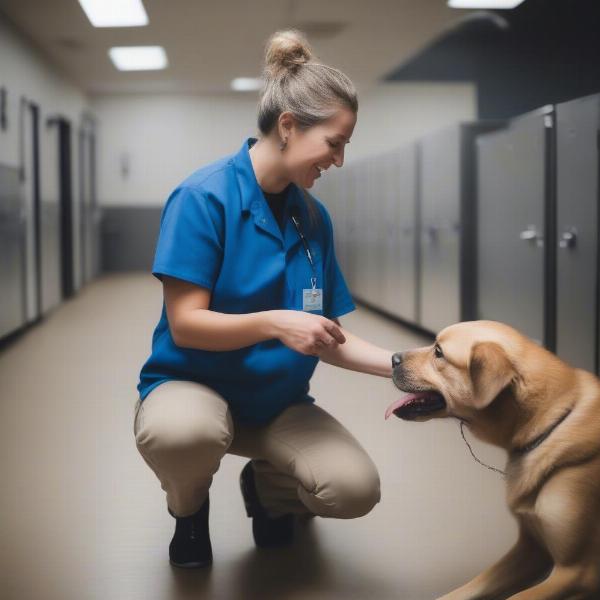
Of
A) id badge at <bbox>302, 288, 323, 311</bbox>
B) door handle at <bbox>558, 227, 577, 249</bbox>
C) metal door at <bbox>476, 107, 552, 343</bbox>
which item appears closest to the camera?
id badge at <bbox>302, 288, 323, 311</bbox>

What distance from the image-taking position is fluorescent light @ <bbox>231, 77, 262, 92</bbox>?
9866mm

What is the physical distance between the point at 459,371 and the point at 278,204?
0.61 metres

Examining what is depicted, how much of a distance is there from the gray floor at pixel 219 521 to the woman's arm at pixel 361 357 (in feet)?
1.58

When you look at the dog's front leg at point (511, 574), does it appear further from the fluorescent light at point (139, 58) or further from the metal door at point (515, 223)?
the fluorescent light at point (139, 58)

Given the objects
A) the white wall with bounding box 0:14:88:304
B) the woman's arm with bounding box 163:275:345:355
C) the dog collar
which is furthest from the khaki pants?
the white wall with bounding box 0:14:88:304

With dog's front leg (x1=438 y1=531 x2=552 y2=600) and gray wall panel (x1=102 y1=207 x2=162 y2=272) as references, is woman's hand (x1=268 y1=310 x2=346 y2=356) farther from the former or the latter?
gray wall panel (x1=102 y1=207 x2=162 y2=272)

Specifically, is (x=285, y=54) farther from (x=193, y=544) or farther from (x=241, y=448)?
(x=193, y=544)

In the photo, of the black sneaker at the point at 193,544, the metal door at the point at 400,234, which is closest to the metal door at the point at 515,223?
the metal door at the point at 400,234

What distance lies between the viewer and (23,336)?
19.2 ft

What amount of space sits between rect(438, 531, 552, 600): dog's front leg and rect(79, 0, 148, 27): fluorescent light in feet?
16.8

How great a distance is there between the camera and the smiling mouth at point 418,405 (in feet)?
5.43

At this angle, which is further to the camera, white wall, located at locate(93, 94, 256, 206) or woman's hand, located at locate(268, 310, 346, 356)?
white wall, located at locate(93, 94, 256, 206)

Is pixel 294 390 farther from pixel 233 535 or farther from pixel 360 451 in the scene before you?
pixel 233 535

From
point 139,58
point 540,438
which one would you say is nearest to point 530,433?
point 540,438
